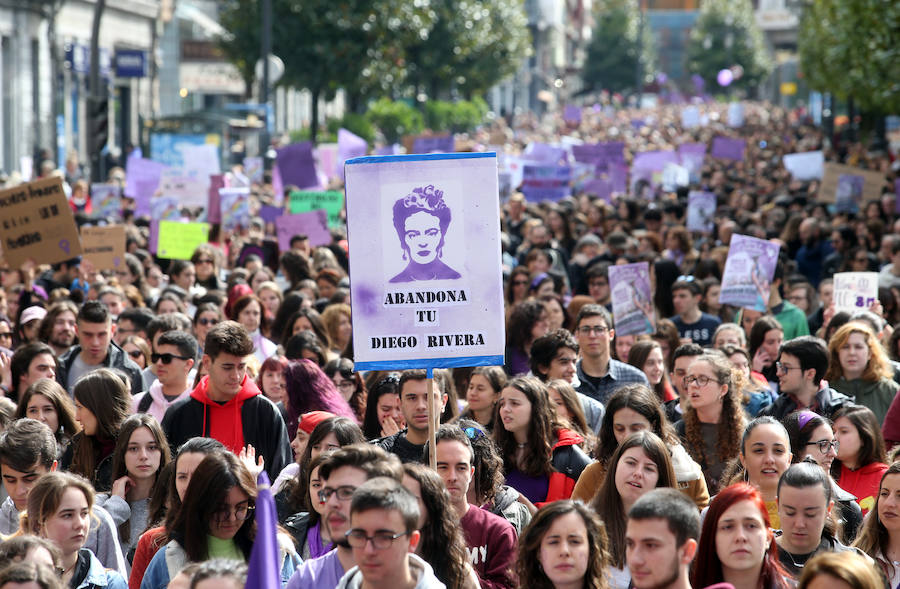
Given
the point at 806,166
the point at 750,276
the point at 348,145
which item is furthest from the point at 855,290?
the point at 806,166

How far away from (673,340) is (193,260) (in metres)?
4.93

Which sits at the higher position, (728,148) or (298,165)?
(728,148)

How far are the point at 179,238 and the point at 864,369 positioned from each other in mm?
8155

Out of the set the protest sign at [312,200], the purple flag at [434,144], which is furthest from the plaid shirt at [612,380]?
the purple flag at [434,144]

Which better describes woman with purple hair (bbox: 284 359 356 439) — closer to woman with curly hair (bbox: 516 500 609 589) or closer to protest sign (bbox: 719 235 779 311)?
woman with curly hair (bbox: 516 500 609 589)

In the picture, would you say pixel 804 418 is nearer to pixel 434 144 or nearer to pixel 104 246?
pixel 104 246

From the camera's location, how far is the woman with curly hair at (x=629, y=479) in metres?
6.01

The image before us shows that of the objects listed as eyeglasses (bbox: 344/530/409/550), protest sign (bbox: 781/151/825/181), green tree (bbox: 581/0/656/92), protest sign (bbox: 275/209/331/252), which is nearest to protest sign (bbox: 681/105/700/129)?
protest sign (bbox: 781/151/825/181)

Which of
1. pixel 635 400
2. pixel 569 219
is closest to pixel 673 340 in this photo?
pixel 635 400

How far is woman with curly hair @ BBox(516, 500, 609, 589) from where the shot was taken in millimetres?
5121

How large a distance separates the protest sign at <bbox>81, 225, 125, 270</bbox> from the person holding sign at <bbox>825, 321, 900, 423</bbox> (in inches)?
267

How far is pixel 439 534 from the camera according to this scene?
17.1ft

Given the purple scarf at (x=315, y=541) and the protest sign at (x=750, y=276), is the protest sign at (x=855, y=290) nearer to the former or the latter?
the protest sign at (x=750, y=276)

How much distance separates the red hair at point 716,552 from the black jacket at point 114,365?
4.71 meters
